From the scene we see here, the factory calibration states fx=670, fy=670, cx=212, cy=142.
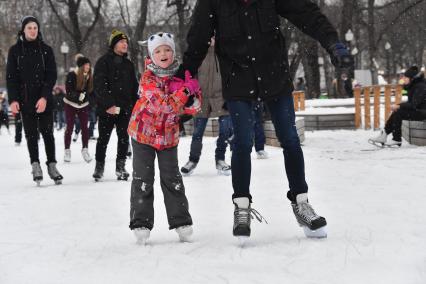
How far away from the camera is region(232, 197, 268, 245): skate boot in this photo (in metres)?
3.63

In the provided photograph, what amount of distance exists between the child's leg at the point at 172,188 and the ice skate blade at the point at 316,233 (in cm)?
68

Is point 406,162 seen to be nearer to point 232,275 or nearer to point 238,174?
point 238,174

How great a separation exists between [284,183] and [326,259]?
2965 millimetres

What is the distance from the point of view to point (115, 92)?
690 cm

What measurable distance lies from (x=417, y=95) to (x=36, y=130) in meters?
5.60

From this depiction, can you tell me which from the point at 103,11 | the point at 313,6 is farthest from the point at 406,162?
the point at 103,11

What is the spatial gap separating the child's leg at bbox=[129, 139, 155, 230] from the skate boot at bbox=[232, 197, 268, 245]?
1.69ft

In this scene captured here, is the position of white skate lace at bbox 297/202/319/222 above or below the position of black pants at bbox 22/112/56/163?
below

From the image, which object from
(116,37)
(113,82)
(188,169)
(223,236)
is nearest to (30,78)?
(113,82)

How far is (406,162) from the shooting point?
7.55m

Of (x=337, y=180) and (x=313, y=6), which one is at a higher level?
(x=313, y=6)

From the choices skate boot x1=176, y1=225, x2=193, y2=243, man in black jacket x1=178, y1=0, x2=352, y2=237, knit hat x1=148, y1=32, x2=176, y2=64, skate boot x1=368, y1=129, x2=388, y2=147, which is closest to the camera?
man in black jacket x1=178, y1=0, x2=352, y2=237

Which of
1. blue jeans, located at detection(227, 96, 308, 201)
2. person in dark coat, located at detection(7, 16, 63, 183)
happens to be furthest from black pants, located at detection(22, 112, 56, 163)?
blue jeans, located at detection(227, 96, 308, 201)

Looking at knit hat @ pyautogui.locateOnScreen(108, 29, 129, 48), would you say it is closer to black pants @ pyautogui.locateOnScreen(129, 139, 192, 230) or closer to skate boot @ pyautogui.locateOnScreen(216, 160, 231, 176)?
skate boot @ pyautogui.locateOnScreen(216, 160, 231, 176)
